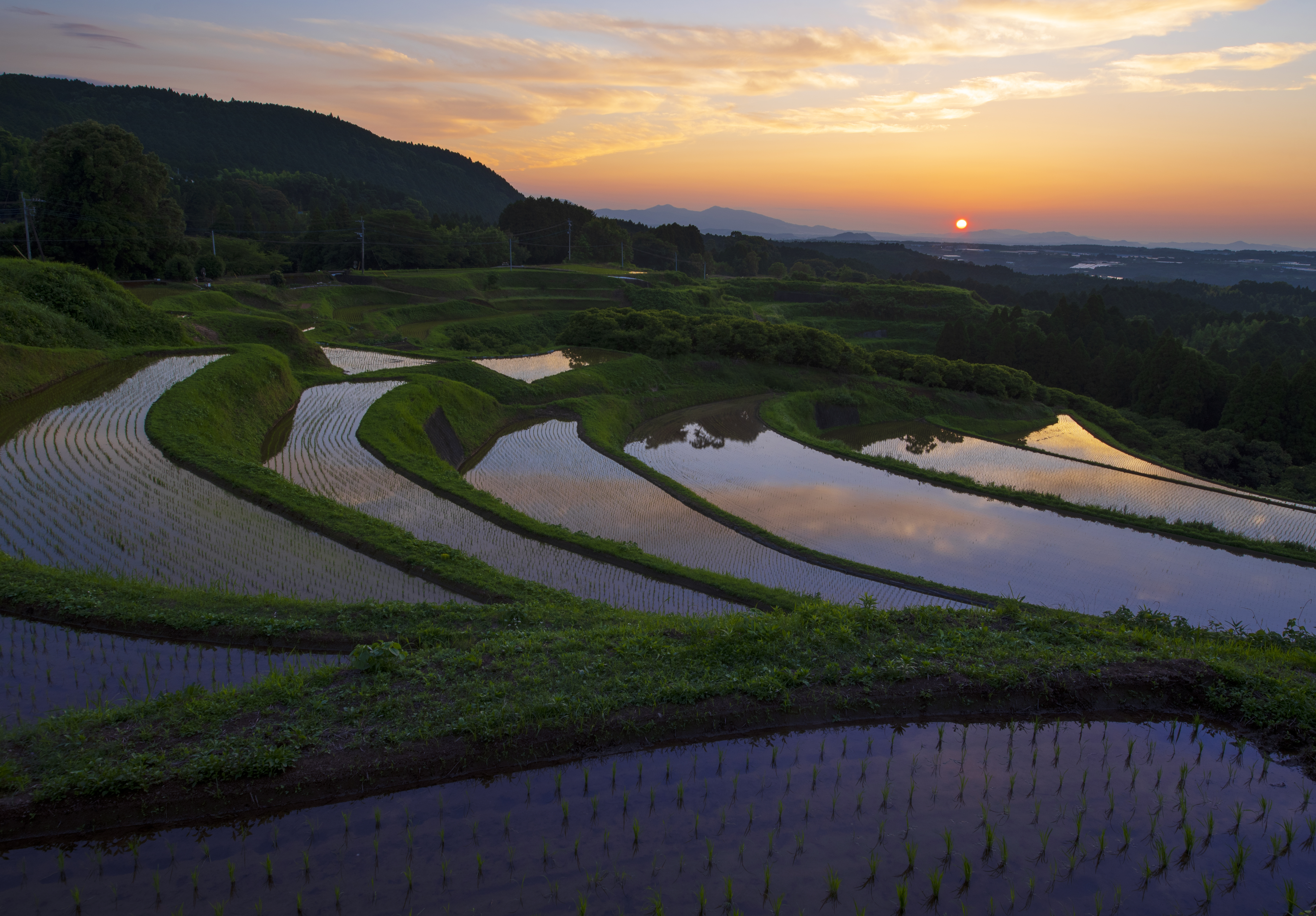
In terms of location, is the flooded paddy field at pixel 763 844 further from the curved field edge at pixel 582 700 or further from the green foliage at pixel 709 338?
the green foliage at pixel 709 338

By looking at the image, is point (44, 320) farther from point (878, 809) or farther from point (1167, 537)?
point (1167, 537)

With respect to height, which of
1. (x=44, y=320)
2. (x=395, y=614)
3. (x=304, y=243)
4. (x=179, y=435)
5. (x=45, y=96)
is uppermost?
(x=45, y=96)

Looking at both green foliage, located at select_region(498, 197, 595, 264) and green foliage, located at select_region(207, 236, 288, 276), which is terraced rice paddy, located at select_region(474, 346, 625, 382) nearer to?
green foliage, located at select_region(207, 236, 288, 276)

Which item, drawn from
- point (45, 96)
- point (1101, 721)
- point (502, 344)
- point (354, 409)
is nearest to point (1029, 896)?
point (1101, 721)

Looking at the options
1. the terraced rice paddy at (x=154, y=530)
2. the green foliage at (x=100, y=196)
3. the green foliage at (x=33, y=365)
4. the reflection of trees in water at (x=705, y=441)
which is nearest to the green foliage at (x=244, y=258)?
the green foliage at (x=100, y=196)

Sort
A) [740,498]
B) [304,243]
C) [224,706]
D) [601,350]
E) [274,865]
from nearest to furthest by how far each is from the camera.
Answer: [274,865]
[224,706]
[740,498]
[601,350]
[304,243]

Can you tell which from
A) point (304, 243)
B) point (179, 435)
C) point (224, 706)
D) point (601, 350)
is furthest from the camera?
point (304, 243)

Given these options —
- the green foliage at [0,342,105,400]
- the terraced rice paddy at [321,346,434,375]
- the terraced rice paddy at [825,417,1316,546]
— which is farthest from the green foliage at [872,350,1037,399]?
the green foliage at [0,342,105,400]

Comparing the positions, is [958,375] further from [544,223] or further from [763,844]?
[544,223]
